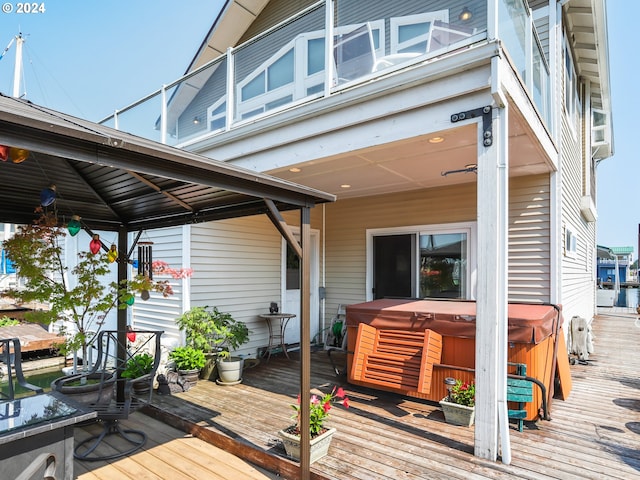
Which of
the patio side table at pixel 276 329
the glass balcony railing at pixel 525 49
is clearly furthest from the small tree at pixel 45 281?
the glass balcony railing at pixel 525 49

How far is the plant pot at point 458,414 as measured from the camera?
3.56 meters

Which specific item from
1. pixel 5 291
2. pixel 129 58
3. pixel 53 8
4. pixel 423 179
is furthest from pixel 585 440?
pixel 129 58

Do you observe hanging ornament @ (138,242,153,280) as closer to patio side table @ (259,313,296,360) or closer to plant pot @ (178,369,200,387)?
plant pot @ (178,369,200,387)

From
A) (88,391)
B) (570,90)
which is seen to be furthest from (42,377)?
(570,90)

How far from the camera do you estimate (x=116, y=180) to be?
3328mm

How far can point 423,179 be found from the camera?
5.52m

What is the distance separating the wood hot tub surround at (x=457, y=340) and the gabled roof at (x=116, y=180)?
1.99 m

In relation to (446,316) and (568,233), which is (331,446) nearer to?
(446,316)

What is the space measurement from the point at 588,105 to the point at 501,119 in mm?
7714

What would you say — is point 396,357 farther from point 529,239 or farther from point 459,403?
point 529,239

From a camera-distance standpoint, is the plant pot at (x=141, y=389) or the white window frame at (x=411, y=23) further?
the plant pot at (x=141, y=389)

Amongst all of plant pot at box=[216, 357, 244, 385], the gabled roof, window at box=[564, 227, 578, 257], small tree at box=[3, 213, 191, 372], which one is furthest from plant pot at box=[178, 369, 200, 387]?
window at box=[564, 227, 578, 257]

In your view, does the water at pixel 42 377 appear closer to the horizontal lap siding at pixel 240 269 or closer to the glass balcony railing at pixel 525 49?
the horizontal lap siding at pixel 240 269

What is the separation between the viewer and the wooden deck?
2848mm
